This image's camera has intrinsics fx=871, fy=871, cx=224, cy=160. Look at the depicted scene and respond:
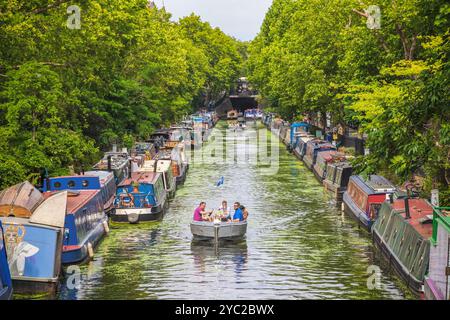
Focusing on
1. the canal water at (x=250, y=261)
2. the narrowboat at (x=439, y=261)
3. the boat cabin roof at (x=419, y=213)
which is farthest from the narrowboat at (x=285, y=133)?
the narrowboat at (x=439, y=261)

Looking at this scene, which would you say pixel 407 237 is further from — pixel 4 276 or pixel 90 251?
pixel 4 276

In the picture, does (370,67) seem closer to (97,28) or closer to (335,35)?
(97,28)

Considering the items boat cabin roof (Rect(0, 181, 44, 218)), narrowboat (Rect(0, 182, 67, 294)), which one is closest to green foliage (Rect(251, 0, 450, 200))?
narrowboat (Rect(0, 182, 67, 294))

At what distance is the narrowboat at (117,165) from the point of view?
5159cm

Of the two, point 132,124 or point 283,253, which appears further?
point 132,124

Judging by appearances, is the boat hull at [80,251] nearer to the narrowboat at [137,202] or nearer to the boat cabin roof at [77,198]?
the boat cabin roof at [77,198]

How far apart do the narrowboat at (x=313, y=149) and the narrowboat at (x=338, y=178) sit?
10674 millimetres

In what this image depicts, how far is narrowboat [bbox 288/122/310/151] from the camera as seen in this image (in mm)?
86125

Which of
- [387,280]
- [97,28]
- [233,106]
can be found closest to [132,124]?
[97,28]

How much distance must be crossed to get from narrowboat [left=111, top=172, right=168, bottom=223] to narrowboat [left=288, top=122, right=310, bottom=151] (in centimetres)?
4011

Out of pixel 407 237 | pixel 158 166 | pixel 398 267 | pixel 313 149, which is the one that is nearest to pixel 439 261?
pixel 407 237

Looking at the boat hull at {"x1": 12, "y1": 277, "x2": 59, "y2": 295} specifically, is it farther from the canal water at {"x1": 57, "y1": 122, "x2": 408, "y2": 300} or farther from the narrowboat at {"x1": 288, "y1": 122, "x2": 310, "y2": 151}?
the narrowboat at {"x1": 288, "y1": 122, "x2": 310, "y2": 151}

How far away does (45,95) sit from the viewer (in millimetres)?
41031

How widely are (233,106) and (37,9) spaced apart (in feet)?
480
